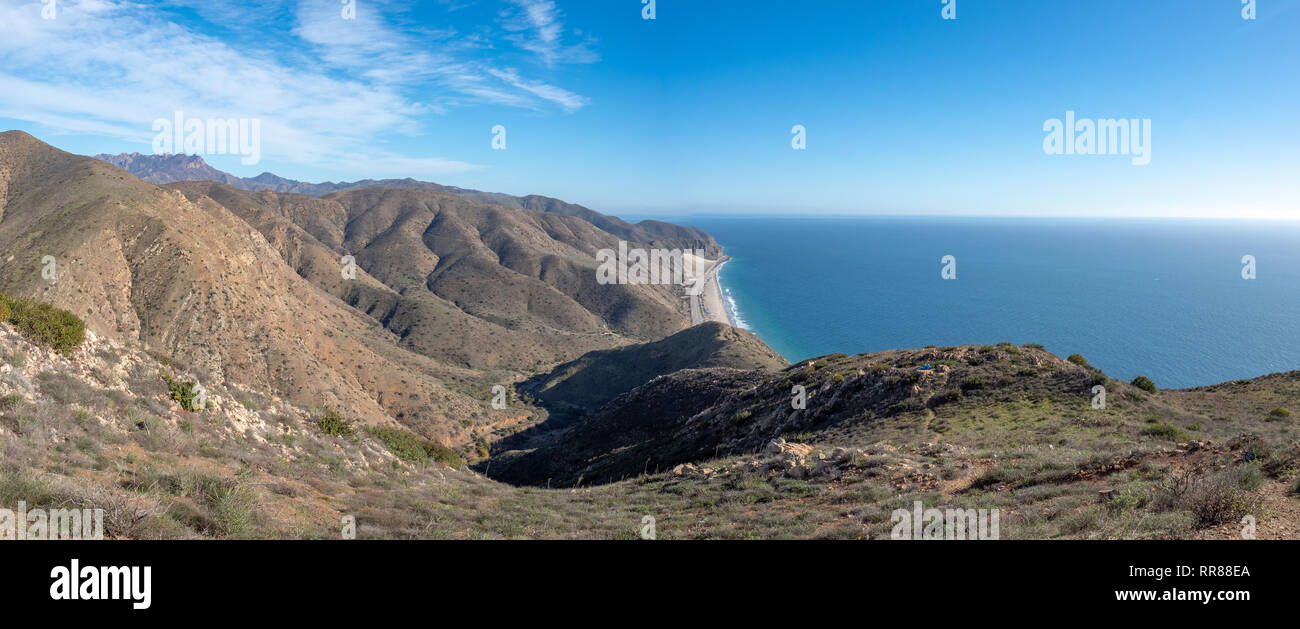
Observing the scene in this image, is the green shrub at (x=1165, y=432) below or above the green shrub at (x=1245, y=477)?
below

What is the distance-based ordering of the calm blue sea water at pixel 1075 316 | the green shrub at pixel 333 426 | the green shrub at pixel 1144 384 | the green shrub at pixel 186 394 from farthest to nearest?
the calm blue sea water at pixel 1075 316, the green shrub at pixel 1144 384, the green shrub at pixel 333 426, the green shrub at pixel 186 394

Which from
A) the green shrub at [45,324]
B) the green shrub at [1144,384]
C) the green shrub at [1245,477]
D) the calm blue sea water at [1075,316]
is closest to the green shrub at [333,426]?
the green shrub at [45,324]

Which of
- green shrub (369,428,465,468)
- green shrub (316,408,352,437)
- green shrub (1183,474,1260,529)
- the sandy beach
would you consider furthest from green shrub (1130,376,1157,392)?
the sandy beach

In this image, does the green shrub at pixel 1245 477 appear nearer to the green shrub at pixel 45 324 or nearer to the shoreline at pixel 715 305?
the green shrub at pixel 45 324

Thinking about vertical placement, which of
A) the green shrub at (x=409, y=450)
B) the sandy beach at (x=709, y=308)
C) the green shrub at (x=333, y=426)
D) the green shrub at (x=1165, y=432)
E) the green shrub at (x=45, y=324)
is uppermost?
the sandy beach at (x=709, y=308)

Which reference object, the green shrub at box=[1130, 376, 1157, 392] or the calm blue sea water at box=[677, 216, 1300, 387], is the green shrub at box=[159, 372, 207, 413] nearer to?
the green shrub at box=[1130, 376, 1157, 392]
